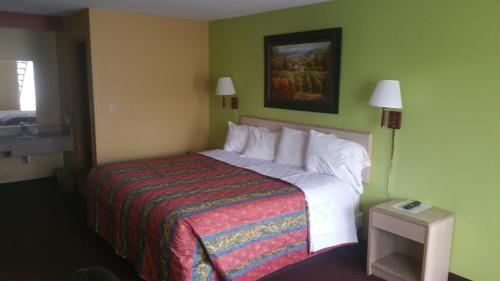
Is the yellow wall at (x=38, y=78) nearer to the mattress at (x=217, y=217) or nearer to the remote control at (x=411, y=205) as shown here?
the mattress at (x=217, y=217)

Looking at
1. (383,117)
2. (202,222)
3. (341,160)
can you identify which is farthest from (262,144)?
(202,222)

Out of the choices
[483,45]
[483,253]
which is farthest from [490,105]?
[483,253]

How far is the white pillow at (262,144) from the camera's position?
3.95 m

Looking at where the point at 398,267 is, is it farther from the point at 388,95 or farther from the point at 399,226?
the point at 388,95

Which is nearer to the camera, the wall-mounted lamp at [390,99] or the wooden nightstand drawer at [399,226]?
the wooden nightstand drawer at [399,226]

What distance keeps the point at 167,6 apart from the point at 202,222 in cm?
257

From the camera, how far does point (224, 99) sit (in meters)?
4.91

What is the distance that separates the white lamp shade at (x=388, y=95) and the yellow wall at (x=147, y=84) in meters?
2.78

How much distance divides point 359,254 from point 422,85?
153 cm

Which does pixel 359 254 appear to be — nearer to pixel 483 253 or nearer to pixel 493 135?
pixel 483 253

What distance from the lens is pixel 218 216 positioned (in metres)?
2.47

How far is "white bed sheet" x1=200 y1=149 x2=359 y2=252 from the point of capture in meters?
2.92

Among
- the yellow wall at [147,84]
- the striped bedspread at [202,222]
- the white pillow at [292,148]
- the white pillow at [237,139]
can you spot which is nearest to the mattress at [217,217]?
the striped bedspread at [202,222]

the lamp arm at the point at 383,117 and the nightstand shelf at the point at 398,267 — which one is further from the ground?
the lamp arm at the point at 383,117
